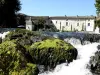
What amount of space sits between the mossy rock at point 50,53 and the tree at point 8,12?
3303cm

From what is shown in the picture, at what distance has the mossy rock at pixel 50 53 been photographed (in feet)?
46.8

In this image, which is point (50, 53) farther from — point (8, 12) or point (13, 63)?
point (8, 12)

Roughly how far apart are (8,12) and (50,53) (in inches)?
1346

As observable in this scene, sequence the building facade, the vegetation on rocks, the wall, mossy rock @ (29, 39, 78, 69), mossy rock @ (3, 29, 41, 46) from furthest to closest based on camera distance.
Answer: the building facade, the wall, mossy rock @ (3, 29, 41, 46), the vegetation on rocks, mossy rock @ (29, 39, 78, 69)

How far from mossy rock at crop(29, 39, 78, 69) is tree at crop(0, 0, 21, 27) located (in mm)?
33035

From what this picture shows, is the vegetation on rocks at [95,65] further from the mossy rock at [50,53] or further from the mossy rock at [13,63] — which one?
the mossy rock at [13,63]

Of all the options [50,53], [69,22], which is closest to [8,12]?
[50,53]

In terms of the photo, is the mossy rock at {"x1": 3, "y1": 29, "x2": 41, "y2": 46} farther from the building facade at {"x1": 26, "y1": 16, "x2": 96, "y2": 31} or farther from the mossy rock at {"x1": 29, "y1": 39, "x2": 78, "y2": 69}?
the building facade at {"x1": 26, "y1": 16, "x2": 96, "y2": 31}

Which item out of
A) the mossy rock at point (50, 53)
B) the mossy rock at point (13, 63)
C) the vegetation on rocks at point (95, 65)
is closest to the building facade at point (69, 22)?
the vegetation on rocks at point (95, 65)

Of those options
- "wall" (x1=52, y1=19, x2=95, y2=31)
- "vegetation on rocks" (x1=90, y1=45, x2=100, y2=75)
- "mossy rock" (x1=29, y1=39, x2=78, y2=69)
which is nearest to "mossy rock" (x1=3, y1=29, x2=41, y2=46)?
"mossy rock" (x1=29, y1=39, x2=78, y2=69)

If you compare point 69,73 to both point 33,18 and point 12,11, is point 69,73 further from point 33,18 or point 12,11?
point 33,18

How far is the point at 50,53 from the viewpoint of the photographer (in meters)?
14.2

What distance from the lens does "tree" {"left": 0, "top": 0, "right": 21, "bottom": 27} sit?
46850 millimetres

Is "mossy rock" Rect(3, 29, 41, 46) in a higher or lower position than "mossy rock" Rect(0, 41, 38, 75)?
lower
